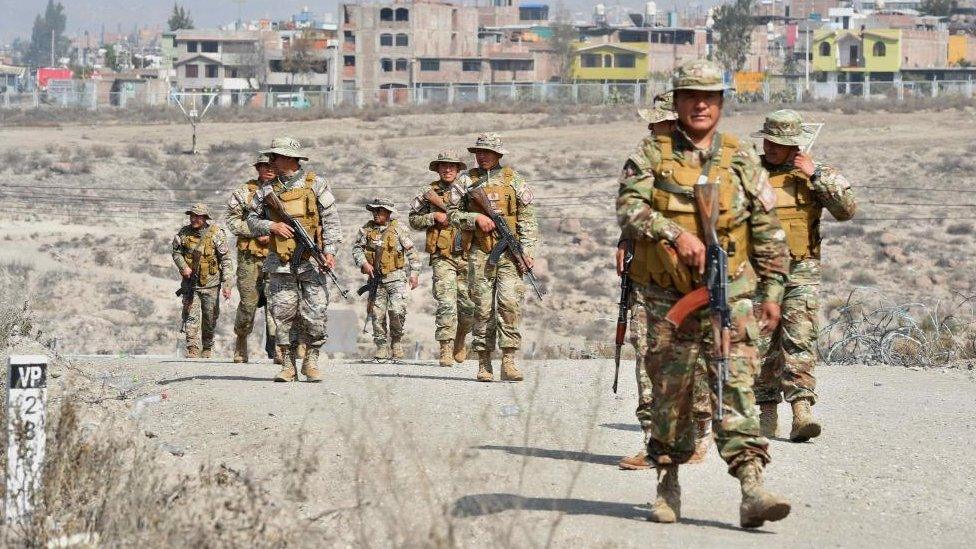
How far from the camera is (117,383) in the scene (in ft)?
46.1

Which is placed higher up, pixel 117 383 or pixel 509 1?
pixel 509 1

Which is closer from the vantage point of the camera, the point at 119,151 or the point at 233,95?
the point at 119,151

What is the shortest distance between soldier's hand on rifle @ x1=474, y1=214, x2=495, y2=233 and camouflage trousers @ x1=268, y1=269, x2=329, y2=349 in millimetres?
1388

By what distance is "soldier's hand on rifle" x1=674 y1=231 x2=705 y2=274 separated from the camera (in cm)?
739

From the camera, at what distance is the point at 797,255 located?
10570mm

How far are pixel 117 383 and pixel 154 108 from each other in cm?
7281

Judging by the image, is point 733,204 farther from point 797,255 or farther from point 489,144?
point 489,144

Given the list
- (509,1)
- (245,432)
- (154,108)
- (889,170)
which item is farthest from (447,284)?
(509,1)

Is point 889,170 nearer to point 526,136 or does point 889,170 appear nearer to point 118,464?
point 526,136

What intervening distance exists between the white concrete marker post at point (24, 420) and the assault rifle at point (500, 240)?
6.50 m

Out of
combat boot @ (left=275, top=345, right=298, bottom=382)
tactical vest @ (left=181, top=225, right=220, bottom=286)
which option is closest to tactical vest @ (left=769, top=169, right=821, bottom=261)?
combat boot @ (left=275, top=345, right=298, bottom=382)

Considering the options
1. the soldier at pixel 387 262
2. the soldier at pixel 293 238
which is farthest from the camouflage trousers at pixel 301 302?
the soldier at pixel 387 262

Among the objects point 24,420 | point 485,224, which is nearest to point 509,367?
point 485,224

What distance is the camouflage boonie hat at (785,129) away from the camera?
10133mm
